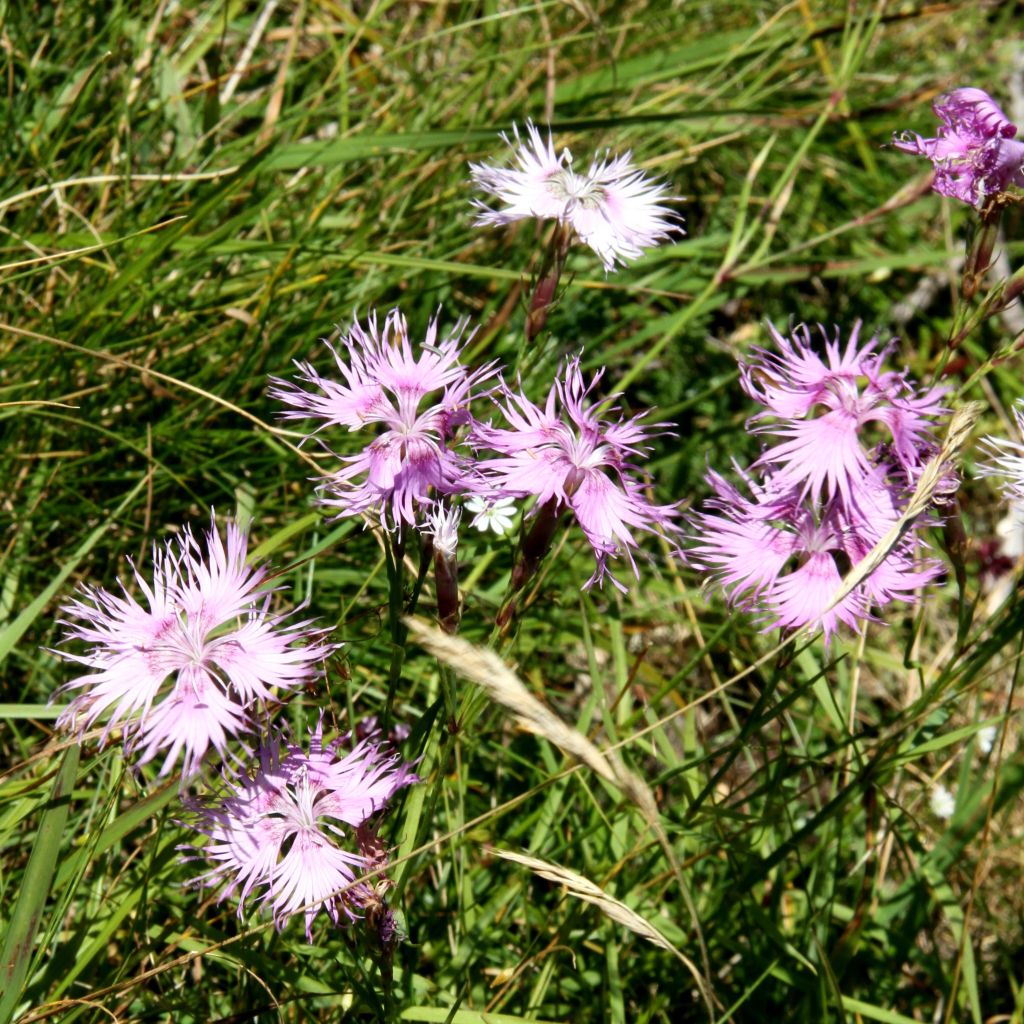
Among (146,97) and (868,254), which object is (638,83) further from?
(146,97)

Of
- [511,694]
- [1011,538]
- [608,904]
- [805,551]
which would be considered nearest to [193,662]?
[511,694]

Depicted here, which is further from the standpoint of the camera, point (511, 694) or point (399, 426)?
point (399, 426)

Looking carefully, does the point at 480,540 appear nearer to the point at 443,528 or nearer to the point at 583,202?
the point at 583,202

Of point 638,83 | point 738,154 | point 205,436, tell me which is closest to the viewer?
point 205,436

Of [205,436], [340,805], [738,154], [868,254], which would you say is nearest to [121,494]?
[205,436]

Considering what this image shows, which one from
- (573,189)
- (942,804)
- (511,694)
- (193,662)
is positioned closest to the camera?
(511,694)

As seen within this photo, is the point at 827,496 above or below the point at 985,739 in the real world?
below

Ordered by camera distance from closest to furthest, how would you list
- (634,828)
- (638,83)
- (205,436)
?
(634,828) → (205,436) → (638,83)
